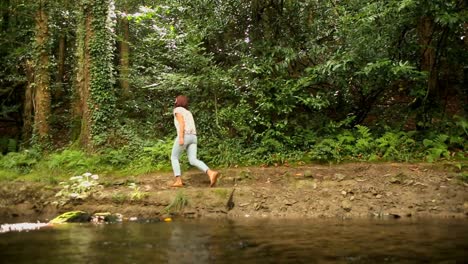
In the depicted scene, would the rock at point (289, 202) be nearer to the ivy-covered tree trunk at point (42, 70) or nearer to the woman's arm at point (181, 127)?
the woman's arm at point (181, 127)

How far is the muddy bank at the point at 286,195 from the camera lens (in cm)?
959

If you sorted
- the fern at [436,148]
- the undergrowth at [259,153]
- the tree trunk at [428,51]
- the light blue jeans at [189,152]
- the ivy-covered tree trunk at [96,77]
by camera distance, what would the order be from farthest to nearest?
1. the ivy-covered tree trunk at [96,77]
2. the tree trunk at [428,51]
3. the undergrowth at [259,153]
4. the fern at [436,148]
5. the light blue jeans at [189,152]

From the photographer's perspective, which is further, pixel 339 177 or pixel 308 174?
pixel 308 174

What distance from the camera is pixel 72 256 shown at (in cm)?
570

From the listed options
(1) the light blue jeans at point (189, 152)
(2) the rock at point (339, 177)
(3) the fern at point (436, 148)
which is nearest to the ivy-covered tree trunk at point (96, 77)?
(1) the light blue jeans at point (189, 152)

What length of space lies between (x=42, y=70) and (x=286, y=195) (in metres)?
9.94

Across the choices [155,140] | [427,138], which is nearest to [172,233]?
[155,140]

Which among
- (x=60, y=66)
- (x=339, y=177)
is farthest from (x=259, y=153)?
(x=60, y=66)

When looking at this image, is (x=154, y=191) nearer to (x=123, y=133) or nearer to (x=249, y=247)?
(x=123, y=133)

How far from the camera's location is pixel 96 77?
13.5m

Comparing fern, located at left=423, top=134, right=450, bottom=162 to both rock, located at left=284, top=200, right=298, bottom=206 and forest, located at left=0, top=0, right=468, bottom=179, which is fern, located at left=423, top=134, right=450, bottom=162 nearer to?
forest, located at left=0, top=0, right=468, bottom=179

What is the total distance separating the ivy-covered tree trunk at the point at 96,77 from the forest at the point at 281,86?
3 centimetres

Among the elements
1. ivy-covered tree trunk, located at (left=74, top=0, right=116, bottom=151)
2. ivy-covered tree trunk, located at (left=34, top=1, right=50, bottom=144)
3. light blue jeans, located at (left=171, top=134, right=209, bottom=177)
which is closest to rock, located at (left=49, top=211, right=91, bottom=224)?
light blue jeans, located at (left=171, top=134, right=209, bottom=177)

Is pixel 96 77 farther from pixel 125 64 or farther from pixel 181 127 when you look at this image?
pixel 125 64
